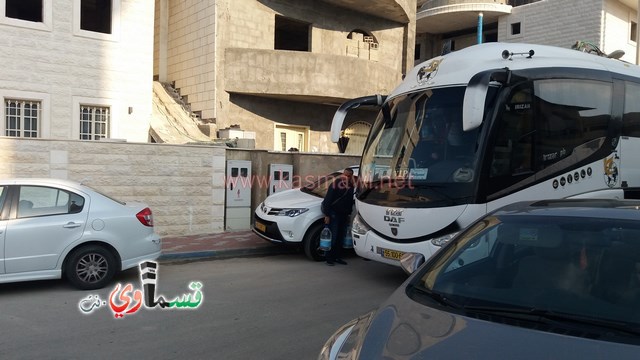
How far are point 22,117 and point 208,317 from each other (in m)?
10.1

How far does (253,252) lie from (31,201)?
167 inches

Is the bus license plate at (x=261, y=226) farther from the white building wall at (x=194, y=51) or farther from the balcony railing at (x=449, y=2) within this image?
the balcony railing at (x=449, y=2)

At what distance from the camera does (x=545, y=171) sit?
22.3 feet

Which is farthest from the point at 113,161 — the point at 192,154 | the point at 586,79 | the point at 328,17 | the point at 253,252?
the point at 328,17

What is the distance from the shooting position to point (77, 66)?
13570 millimetres

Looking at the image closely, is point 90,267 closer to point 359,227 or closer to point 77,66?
point 359,227

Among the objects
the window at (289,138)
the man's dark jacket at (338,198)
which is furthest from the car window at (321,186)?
the window at (289,138)

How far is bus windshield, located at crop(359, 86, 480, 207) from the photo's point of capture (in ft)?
21.1

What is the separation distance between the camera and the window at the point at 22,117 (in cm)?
1281

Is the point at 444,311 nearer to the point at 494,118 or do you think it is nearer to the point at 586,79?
the point at 494,118

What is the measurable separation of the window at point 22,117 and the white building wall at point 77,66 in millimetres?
228

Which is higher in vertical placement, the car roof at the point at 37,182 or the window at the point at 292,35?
the window at the point at 292,35

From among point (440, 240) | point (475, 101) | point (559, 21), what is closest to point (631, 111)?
point (475, 101)

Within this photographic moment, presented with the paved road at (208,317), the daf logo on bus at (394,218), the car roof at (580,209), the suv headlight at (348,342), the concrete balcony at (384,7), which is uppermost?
the concrete balcony at (384,7)
